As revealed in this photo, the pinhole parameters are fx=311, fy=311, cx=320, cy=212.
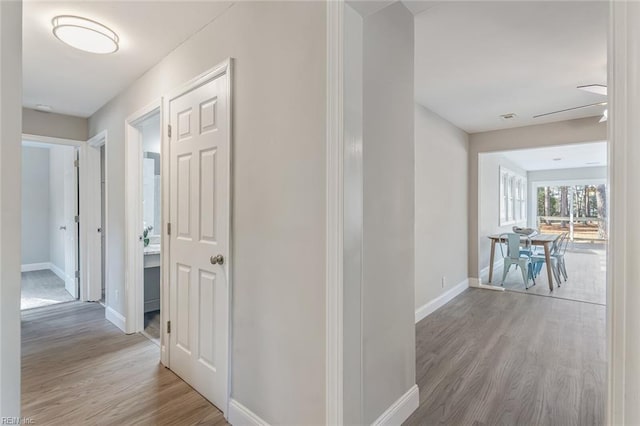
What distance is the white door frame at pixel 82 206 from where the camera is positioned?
395 centimetres

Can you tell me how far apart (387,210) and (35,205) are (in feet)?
24.4

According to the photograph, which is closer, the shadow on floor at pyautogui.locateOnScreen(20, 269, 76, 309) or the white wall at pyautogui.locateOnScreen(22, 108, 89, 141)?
the white wall at pyautogui.locateOnScreen(22, 108, 89, 141)

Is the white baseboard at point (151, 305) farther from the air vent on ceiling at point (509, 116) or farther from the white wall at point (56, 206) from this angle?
the air vent on ceiling at point (509, 116)

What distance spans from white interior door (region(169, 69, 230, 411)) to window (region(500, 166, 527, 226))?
660 cm

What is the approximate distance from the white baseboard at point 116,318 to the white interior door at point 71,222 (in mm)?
1285

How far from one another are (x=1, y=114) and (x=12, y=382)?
787mm

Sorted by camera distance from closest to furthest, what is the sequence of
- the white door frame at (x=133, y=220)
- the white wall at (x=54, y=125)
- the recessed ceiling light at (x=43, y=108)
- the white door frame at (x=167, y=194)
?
the white door frame at (x=167, y=194), the white door frame at (x=133, y=220), the recessed ceiling light at (x=43, y=108), the white wall at (x=54, y=125)

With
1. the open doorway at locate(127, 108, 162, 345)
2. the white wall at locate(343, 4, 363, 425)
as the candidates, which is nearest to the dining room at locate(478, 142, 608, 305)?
the white wall at locate(343, 4, 363, 425)

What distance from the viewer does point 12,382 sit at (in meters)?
0.92

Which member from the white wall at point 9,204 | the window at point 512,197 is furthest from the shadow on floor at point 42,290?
the window at point 512,197

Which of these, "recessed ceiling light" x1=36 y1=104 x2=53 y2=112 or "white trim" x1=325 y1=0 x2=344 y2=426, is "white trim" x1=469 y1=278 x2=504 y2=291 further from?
"recessed ceiling light" x1=36 y1=104 x2=53 y2=112

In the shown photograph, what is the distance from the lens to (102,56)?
2498mm

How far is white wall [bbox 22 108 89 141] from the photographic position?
3744 mm

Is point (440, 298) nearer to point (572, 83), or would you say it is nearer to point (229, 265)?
point (572, 83)
